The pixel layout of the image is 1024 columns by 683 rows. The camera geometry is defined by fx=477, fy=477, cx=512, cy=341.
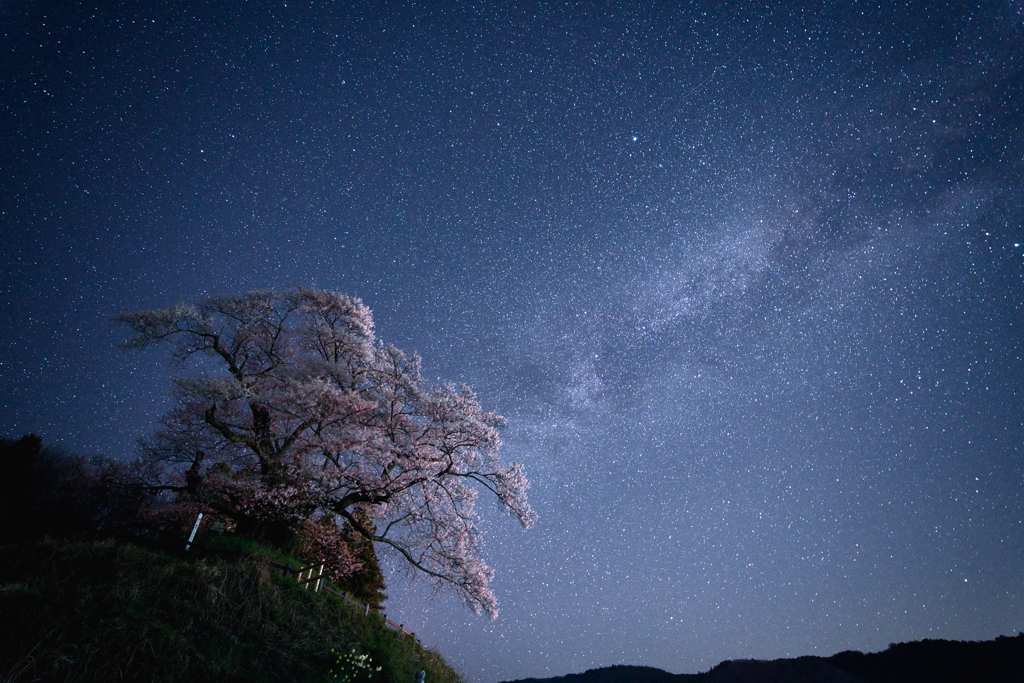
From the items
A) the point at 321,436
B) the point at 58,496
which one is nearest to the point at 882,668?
the point at 321,436

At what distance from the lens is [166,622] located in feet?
30.8

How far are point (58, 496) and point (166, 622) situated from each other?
42.5ft

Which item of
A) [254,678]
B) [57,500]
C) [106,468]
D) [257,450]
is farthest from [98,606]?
[57,500]

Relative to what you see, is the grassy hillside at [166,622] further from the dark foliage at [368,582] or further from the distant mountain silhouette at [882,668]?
the distant mountain silhouette at [882,668]

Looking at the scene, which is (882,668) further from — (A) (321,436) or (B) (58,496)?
(B) (58,496)

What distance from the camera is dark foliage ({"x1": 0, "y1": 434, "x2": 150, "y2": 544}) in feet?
51.1

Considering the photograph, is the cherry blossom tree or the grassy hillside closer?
the grassy hillside

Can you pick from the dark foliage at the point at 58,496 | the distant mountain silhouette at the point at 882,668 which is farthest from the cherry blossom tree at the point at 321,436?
the distant mountain silhouette at the point at 882,668

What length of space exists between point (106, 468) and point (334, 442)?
8.24 m

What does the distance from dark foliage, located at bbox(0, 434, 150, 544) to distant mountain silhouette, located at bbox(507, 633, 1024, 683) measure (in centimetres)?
3471

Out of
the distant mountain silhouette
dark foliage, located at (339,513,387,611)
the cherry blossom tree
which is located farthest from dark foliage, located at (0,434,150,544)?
the distant mountain silhouette

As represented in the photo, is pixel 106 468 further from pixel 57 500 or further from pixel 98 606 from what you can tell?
pixel 98 606

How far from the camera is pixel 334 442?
14.4m

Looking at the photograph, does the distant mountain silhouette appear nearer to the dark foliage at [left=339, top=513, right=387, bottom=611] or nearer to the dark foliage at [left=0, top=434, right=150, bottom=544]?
the dark foliage at [left=339, top=513, right=387, bottom=611]
